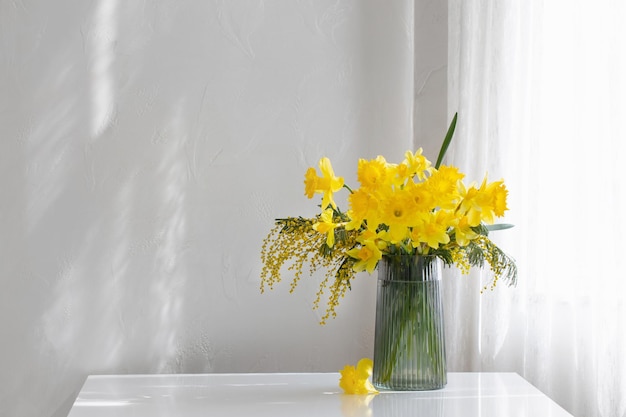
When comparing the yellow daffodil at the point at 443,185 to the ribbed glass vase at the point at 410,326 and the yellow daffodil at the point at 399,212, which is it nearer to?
the yellow daffodil at the point at 399,212

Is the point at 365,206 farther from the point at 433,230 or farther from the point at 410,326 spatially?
the point at 410,326

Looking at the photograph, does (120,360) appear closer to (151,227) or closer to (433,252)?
(151,227)

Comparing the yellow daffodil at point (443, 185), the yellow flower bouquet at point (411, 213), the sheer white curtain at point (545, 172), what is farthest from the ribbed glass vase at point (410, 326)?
the sheer white curtain at point (545, 172)

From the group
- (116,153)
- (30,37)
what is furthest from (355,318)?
(30,37)

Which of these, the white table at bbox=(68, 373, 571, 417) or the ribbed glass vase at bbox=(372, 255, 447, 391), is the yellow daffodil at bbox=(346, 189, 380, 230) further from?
the white table at bbox=(68, 373, 571, 417)

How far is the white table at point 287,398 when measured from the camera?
1346mm

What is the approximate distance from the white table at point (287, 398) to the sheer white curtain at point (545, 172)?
136 millimetres

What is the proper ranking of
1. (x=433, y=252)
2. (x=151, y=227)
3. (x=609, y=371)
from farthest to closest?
(x=151, y=227) < (x=609, y=371) < (x=433, y=252)

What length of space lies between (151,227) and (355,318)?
0.49 m

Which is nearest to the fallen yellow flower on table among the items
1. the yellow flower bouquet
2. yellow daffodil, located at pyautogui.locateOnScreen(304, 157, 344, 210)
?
the yellow flower bouquet

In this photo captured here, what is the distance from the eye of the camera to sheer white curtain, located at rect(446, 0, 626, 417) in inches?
62.7

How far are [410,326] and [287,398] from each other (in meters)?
0.26

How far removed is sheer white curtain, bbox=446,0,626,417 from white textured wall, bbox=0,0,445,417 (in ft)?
0.58

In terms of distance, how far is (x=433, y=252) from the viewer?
1410 millimetres
